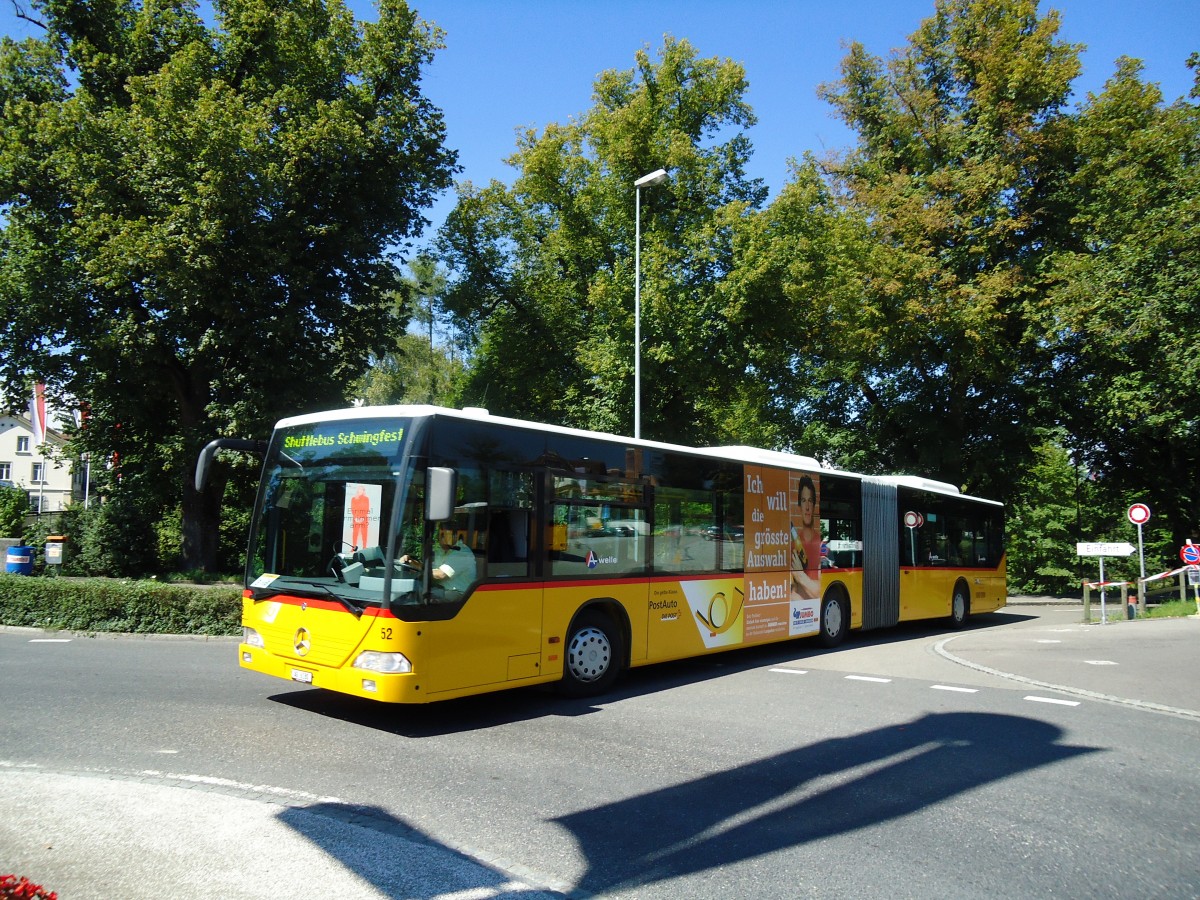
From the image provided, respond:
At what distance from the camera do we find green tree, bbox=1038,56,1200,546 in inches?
917

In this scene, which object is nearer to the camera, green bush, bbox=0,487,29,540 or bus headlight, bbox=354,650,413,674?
bus headlight, bbox=354,650,413,674

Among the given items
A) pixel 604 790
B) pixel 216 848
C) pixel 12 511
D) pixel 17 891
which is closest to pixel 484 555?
pixel 604 790

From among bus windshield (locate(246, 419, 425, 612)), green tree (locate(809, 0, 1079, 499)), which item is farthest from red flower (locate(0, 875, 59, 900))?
green tree (locate(809, 0, 1079, 499))

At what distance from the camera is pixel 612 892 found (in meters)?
4.13

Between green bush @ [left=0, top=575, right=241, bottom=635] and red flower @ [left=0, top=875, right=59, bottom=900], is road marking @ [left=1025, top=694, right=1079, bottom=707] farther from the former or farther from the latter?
green bush @ [left=0, top=575, right=241, bottom=635]

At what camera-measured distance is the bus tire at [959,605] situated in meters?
18.1

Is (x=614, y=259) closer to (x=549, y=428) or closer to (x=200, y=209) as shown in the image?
(x=200, y=209)

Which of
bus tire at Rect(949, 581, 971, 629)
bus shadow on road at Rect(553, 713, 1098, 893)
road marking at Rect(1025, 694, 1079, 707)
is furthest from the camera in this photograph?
bus tire at Rect(949, 581, 971, 629)

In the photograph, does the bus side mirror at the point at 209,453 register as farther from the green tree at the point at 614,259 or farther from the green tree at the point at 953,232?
the green tree at the point at 953,232

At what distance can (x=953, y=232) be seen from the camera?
89.7 feet

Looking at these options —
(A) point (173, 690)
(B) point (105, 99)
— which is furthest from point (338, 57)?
(A) point (173, 690)

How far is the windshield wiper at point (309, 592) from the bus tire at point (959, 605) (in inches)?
566

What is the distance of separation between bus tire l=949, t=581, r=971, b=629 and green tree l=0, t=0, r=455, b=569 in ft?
50.8

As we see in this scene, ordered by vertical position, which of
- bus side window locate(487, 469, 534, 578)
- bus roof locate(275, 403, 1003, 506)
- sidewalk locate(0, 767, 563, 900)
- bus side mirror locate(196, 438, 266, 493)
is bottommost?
sidewalk locate(0, 767, 563, 900)
